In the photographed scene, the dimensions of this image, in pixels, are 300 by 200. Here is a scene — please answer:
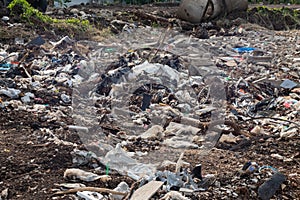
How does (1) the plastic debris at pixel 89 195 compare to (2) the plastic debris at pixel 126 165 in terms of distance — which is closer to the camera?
(1) the plastic debris at pixel 89 195

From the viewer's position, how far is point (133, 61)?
619cm

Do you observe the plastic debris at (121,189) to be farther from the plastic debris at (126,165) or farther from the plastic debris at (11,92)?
the plastic debris at (11,92)

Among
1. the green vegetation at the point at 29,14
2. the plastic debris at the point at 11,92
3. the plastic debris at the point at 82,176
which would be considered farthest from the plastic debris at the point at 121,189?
the green vegetation at the point at 29,14

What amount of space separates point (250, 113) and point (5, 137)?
2.72 m

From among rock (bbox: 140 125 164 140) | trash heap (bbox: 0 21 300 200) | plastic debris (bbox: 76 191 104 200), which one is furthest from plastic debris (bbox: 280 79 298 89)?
plastic debris (bbox: 76 191 104 200)

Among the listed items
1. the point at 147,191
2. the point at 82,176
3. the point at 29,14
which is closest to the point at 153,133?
the point at 82,176

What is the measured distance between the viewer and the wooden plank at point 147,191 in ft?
8.84

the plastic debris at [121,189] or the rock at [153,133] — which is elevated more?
the plastic debris at [121,189]

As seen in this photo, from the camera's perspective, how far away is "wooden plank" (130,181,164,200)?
2.70 meters

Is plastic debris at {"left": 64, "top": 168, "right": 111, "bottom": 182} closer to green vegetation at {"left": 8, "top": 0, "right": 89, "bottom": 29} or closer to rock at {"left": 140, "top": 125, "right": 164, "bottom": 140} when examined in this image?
rock at {"left": 140, "top": 125, "right": 164, "bottom": 140}

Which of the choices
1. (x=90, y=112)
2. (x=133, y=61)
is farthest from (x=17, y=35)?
(x=90, y=112)

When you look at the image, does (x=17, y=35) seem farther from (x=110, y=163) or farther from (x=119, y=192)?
(x=119, y=192)

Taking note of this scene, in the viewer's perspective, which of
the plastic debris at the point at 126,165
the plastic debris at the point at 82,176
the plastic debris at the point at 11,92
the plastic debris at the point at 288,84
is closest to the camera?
the plastic debris at the point at 82,176

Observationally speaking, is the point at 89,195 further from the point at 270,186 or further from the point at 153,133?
the point at 153,133
